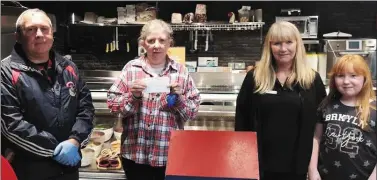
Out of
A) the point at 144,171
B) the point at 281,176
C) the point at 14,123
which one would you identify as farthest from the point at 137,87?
the point at 281,176

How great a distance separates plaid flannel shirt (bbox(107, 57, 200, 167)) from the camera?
2.04 m

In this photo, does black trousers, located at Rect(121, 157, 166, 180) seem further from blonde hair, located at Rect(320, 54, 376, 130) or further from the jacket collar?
blonde hair, located at Rect(320, 54, 376, 130)

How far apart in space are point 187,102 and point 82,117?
1.71 feet

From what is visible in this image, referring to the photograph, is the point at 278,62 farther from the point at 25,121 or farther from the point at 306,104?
the point at 25,121

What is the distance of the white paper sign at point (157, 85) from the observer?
197 cm

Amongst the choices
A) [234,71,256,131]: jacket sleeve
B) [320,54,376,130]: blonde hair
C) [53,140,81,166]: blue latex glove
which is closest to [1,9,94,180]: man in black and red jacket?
[53,140,81,166]: blue latex glove

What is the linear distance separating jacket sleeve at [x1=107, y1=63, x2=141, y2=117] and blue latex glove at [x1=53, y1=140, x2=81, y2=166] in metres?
0.28

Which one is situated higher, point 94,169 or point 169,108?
point 169,108

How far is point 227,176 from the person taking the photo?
4.20ft

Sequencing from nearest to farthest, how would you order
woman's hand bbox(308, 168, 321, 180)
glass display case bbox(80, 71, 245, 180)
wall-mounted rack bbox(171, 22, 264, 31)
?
woman's hand bbox(308, 168, 321, 180), glass display case bbox(80, 71, 245, 180), wall-mounted rack bbox(171, 22, 264, 31)

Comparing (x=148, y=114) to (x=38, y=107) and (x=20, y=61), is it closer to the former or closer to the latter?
(x=38, y=107)

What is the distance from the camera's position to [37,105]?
1816 mm

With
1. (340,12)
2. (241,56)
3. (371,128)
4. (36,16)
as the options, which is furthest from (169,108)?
(340,12)

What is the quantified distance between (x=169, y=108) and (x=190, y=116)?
0.11m
